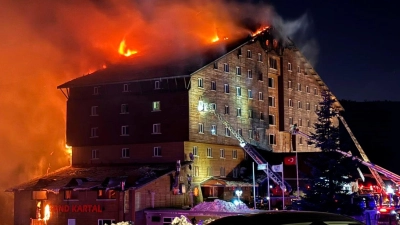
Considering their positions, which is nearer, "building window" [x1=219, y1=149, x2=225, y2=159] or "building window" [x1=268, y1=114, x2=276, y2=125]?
"building window" [x1=219, y1=149, x2=225, y2=159]

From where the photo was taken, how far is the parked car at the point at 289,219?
6602 millimetres

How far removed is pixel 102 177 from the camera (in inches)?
2256

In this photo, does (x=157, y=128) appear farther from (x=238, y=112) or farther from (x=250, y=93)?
(x=250, y=93)

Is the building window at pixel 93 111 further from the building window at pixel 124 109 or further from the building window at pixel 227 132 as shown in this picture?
the building window at pixel 227 132

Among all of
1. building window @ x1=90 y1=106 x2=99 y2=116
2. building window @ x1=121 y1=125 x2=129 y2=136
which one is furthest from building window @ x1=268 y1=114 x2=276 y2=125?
building window @ x1=90 y1=106 x2=99 y2=116

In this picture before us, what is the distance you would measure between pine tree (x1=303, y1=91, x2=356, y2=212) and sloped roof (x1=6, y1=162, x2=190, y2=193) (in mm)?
19195

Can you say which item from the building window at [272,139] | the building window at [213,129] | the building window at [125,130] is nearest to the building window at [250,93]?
the building window at [272,139]

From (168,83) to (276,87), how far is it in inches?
761

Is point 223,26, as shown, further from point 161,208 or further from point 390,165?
point 390,165

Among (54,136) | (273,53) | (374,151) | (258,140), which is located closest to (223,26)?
(273,53)

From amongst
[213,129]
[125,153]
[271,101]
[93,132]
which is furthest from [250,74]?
[93,132]

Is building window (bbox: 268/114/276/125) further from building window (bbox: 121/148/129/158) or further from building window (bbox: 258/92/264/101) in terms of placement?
building window (bbox: 121/148/129/158)

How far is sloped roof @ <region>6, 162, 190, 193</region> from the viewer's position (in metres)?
54.8

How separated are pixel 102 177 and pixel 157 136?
285 inches
